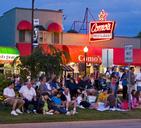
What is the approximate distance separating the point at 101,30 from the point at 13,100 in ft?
80.4

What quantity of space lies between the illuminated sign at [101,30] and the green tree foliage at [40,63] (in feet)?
59.3

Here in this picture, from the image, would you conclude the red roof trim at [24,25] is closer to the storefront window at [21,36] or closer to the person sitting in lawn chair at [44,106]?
the storefront window at [21,36]

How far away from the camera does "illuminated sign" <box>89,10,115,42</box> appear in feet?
150

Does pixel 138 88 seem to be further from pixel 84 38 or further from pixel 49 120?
pixel 84 38

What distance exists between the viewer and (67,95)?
24406mm

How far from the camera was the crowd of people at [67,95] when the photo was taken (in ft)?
75.2

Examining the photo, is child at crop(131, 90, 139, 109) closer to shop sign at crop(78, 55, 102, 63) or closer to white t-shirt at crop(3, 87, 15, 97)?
white t-shirt at crop(3, 87, 15, 97)

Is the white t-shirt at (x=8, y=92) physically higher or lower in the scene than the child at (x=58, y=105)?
higher

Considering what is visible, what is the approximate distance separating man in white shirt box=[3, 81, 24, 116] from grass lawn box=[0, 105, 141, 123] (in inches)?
15.0

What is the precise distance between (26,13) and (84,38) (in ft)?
19.8

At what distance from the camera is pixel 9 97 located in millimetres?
22750

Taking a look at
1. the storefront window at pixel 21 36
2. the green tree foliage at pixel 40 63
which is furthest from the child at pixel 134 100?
the storefront window at pixel 21 36

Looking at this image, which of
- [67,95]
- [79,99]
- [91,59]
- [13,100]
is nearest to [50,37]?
[91,59]

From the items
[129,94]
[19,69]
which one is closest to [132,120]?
[129,94]
